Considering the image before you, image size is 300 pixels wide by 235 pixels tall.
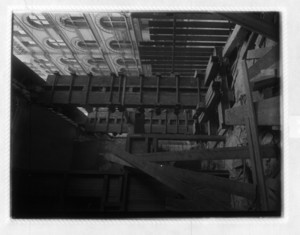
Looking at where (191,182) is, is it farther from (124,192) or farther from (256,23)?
(256,23)

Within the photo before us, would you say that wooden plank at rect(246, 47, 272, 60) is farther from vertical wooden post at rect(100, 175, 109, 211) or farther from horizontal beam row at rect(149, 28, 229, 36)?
vertical wooden post at rect(100, 175, 109, 211)

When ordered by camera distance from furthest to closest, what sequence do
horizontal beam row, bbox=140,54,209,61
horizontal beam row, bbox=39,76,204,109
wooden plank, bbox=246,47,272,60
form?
horizontal beam row, bbox=140,54,209,61, horizontal beam row, bbox=39,76,204,109, wooden plank, bbox=246,47,272,60

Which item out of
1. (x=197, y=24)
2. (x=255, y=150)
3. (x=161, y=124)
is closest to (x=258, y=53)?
(x=255, y=150)

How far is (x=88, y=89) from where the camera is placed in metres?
3.83

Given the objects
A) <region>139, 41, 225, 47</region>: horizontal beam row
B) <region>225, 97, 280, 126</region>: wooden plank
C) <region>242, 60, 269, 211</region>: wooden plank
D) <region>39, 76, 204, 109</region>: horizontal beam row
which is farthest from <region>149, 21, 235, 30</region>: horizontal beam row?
<region>225, 97, 280, 126</region>: wooden plank

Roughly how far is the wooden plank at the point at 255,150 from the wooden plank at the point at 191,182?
0.08 meters

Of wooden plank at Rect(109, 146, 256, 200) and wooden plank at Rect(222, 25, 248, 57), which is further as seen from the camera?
wooden plank at Rect(222, 25, 248, 57)

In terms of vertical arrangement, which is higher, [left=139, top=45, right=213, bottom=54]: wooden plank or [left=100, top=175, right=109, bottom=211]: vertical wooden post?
[left=139, top=45, right=213, bottom=54]: wooden plank

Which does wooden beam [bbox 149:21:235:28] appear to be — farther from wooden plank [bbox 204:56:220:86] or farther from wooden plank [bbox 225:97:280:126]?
wooden plank [bbox 225:97:280:126]

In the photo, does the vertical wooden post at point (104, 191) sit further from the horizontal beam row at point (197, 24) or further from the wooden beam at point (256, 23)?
the wooden beam at point (256, 23)

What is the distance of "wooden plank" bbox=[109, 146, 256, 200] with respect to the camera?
1847 millimetres

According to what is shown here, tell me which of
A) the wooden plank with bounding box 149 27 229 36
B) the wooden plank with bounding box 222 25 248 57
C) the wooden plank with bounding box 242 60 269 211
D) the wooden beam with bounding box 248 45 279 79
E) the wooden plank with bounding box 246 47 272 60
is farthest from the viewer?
the wooden plank with bounding box 149 27 229 36

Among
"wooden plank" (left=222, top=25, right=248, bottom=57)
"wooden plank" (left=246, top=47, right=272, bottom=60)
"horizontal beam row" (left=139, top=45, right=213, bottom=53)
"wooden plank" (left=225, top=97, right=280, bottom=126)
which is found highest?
"horizontal beam row" (left=139, top=45, right=213, bottom=53)

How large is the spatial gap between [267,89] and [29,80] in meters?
3.61
